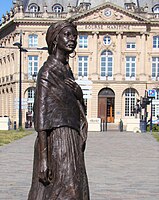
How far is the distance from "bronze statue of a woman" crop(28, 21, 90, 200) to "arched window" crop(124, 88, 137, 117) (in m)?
62.0

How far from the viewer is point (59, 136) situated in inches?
221

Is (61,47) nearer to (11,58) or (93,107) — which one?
(93,107)

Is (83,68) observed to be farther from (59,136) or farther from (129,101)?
(59,136)

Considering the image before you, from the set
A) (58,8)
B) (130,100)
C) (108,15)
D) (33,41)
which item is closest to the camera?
(130,100)

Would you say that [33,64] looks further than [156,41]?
Yes

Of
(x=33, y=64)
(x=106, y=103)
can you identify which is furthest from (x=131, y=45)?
(x=33, y=64)

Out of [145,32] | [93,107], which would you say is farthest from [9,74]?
[145,32]

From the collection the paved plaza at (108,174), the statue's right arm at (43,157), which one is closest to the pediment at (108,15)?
the paved plaza at (108,174)

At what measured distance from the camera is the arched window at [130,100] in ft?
222

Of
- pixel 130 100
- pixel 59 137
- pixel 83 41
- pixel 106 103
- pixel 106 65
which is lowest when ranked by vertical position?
pixel 59 137

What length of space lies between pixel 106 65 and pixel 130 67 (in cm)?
297

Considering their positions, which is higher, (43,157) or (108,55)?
(108,55)

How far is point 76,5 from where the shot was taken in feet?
244

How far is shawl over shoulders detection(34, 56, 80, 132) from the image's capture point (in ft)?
18.4
